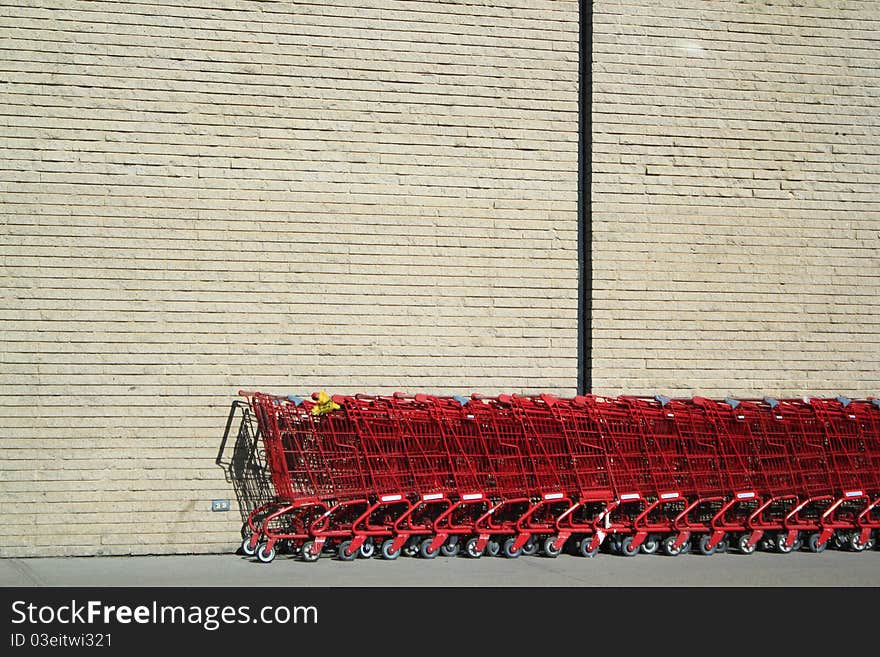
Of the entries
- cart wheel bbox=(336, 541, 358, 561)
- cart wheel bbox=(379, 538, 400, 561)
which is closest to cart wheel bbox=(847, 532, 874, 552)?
cart wheel bbox=(379, 538, 400, 561)

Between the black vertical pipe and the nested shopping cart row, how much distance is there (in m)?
0.93

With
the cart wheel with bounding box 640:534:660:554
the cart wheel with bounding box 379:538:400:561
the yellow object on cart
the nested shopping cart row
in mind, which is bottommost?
the cart wheel with bounding box 640:534:660:554

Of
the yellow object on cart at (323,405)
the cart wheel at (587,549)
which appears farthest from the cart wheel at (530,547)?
the yellow object on cart at (323,405)

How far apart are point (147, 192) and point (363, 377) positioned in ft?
8.58

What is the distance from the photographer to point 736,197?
11406mm

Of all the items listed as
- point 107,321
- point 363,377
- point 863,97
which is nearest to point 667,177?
point 863,97

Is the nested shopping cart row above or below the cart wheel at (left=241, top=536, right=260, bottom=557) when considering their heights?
above

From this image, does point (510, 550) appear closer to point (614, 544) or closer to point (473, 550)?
point (473, 550)

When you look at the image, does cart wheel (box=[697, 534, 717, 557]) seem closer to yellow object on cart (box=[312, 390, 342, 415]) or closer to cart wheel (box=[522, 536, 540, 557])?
cart wheel (box=[522, 536, 540, 557])

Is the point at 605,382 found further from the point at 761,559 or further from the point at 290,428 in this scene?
the point at 290,428

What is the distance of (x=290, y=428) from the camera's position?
9789 millimetres

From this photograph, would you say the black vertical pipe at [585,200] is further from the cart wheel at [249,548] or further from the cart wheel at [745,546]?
the cart wheel at [249,548]

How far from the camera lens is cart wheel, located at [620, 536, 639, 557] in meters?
10.2

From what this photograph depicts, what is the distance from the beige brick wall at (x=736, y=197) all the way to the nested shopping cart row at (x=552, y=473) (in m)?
0.83
